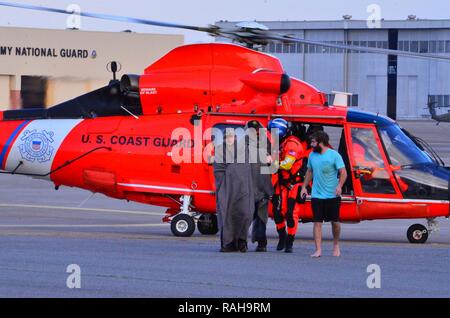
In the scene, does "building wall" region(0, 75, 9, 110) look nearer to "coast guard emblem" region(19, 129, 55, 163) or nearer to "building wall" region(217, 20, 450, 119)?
"coast guard emblem" region(19, 129, 55, 163)

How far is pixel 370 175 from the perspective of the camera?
17.3 m

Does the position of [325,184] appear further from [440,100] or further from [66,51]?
[440,100]

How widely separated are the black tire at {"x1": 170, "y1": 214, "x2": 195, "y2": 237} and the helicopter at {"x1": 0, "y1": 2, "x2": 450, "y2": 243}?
0.05 ft

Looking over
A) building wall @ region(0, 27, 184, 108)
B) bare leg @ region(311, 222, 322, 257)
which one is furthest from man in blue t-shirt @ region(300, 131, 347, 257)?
building wall @ region(0, 27, 184, 108)

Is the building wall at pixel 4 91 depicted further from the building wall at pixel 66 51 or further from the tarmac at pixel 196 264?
the tarmac at pixel 196 264

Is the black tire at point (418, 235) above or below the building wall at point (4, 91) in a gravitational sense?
below

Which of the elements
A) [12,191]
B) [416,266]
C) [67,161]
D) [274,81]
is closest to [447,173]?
[274,81]

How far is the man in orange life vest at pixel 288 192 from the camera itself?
596 inches

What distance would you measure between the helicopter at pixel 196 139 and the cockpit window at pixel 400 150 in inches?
0.6

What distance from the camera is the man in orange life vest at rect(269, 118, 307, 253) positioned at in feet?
49.7

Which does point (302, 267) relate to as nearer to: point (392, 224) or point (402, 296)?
point (402, 296)

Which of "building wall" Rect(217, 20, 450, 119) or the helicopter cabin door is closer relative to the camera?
the helicopter cabin door

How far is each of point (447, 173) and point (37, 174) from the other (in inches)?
264

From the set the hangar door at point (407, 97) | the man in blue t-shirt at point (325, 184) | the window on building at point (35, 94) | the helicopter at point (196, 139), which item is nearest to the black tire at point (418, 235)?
the helicopter at point (196, 139)
